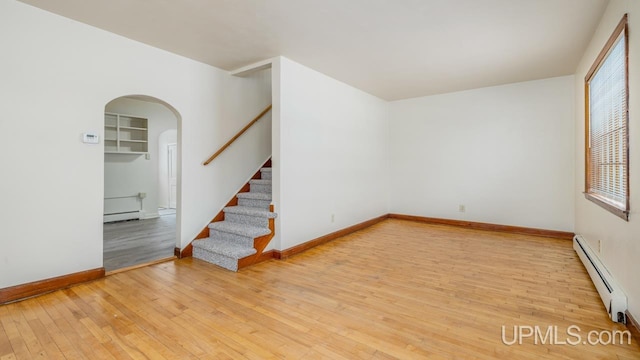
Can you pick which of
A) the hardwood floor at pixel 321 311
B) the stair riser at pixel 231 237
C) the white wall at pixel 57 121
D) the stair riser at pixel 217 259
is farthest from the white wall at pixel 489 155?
the white wall at pixel 57 121

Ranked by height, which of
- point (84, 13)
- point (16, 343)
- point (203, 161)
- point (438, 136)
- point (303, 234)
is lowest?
point (16, 343)

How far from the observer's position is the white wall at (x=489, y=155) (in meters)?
4.76

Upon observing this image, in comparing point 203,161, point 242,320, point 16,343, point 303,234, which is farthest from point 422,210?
point 16,343

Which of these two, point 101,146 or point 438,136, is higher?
point 438,136

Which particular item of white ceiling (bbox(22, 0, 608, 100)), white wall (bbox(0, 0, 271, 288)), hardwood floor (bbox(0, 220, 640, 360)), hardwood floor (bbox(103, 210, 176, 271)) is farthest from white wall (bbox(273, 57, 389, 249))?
hardwood floor (bbox(103, 210, 176, 271))

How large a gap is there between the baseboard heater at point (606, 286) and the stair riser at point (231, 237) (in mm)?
3283

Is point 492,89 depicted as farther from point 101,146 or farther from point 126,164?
point 126,164

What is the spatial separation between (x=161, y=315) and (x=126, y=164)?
209 inches

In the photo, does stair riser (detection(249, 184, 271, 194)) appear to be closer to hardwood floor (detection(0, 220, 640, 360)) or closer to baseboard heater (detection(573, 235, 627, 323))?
hardwood floor (detection(0, 220, 640, 360))

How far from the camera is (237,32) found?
3.07m

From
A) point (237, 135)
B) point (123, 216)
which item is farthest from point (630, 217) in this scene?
point (123, 216)

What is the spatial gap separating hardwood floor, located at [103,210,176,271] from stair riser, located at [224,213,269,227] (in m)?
0.88

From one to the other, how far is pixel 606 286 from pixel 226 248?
3.61m

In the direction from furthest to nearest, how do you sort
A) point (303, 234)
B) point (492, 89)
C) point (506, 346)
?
point (492, 89)
point (303, 234)
point (506, 346)
